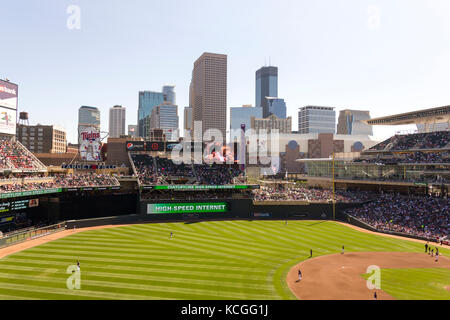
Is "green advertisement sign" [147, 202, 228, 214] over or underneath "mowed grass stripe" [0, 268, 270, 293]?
over

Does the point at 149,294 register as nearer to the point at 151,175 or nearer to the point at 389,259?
the point at 389,259

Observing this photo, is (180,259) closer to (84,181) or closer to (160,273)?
(160,273)

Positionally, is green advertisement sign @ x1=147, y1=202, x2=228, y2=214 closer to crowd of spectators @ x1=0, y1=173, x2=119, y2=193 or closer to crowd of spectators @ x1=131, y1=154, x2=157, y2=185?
crowd of spectators @ x1=131, y1=154, x2=157, y2=185

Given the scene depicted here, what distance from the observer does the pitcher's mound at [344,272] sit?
2416cm

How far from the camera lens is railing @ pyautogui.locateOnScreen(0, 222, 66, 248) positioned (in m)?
36.9

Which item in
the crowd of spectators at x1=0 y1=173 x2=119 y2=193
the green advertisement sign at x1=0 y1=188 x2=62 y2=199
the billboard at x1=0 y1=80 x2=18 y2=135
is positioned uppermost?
the billboard at x1=0 y1=80 x2=18 y2=135

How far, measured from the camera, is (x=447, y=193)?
184 feet

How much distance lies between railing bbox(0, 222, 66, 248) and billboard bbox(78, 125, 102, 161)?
53.2ft

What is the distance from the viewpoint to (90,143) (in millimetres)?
60031

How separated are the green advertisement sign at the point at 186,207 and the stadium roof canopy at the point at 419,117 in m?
43.2

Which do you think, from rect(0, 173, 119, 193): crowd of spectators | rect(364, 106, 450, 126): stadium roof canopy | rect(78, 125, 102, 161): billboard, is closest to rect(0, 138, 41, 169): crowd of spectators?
rect(0, 173, 119, 193): crowd of spectators
